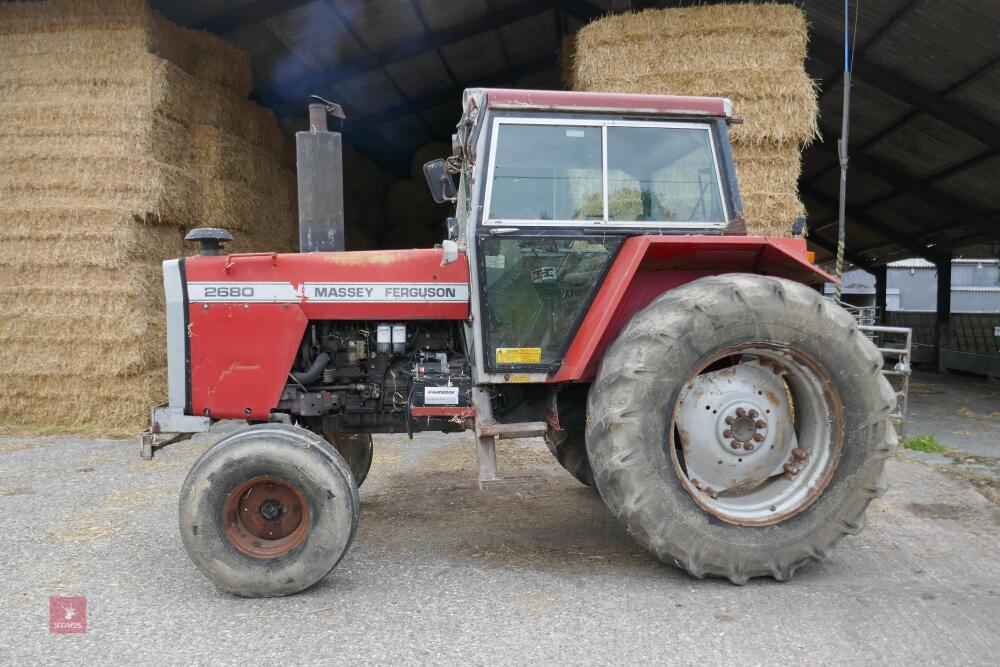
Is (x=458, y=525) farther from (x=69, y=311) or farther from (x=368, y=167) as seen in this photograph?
(x=368, y=167)

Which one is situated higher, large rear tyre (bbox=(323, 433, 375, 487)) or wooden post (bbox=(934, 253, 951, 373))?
wooden post (bbox=(934, 253, 951, 373))

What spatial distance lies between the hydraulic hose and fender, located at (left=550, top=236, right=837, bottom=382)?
1.19m

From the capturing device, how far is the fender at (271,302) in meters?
3.39

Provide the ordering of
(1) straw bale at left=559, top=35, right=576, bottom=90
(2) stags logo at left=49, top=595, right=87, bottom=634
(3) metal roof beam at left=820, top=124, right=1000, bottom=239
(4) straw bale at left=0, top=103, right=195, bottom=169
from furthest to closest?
(3) metal roof beam at left=820, top=124, right=1000, bottom=239 → (1) straw bale at left=559, top=35, right=576, bottom=90 → (4) straw bale at left=0, top=103, right=195, bottom=169 → (2) stags logo at left=49, top=595, right=87, bottom=634

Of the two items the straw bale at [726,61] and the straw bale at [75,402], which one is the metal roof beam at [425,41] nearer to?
the straw bale at [726,61]

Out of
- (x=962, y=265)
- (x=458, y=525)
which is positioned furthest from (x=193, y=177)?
(x=962, y=265)

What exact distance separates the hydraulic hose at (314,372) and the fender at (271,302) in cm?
9

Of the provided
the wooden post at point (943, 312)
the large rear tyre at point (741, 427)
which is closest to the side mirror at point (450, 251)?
the large rear tyre at point (741, 427)

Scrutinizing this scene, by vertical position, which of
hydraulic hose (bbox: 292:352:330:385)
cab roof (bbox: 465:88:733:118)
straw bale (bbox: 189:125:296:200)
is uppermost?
straw bale (bbox: 189:125:296:200)

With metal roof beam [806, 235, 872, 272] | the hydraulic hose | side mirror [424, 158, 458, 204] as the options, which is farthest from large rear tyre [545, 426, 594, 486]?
metal roof beam [806, 235, 872, 272]

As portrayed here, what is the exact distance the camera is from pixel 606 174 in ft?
10.9

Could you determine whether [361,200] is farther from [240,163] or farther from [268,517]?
[268,517]

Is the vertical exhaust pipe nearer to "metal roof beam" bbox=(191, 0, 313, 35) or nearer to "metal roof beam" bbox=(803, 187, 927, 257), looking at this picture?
"metal roof beam" bbox=(191, 0, 313, 35)

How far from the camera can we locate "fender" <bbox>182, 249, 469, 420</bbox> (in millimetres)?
3395
